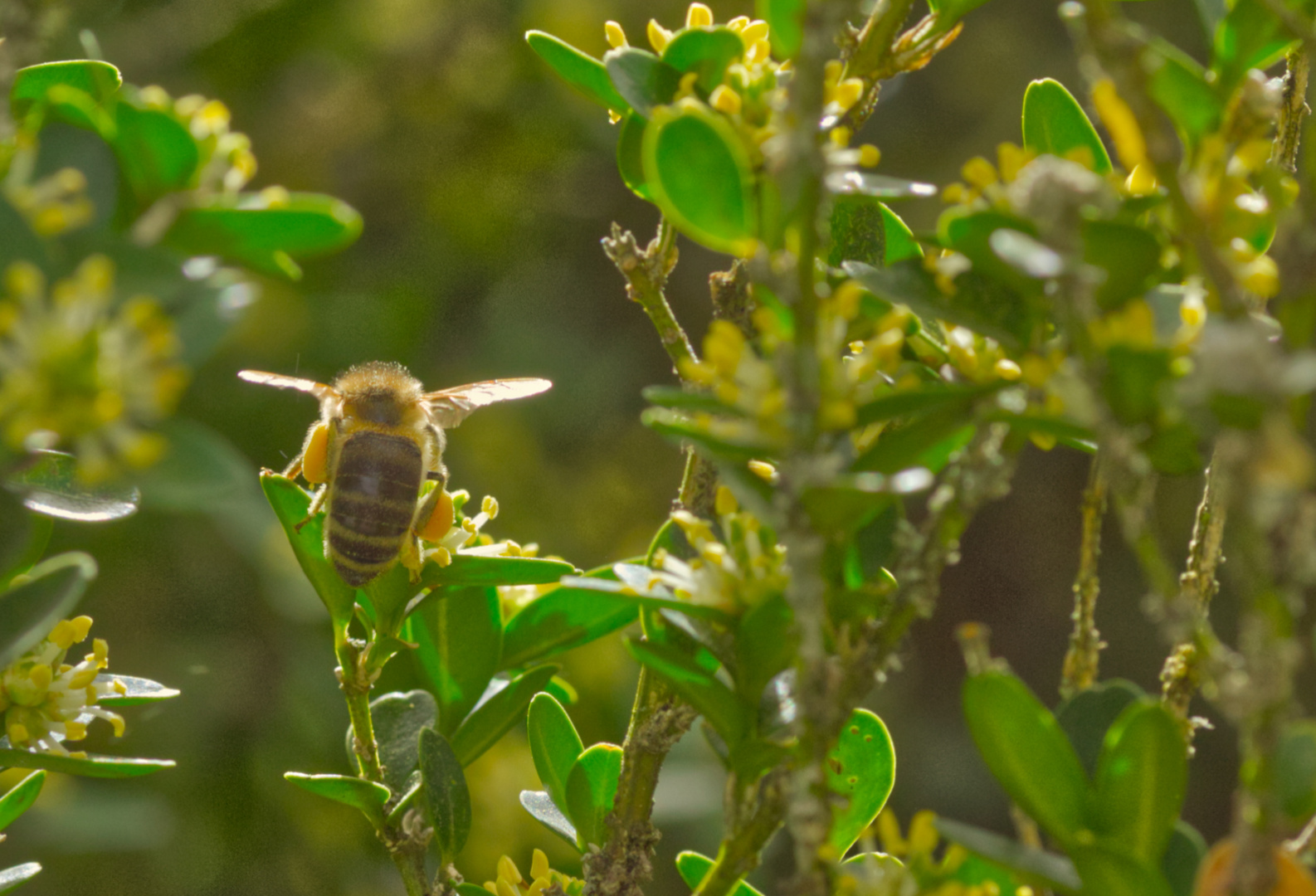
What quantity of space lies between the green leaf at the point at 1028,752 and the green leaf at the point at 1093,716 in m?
0.04

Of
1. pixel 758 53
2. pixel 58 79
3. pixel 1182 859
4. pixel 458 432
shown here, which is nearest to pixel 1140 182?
pixel 758 53

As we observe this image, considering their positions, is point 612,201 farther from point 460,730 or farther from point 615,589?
point 615,589

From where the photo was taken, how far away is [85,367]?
434mm

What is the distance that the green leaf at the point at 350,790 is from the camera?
60cm

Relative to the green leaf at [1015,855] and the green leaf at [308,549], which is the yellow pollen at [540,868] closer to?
the green leaf at [308,549]

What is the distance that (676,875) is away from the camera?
2402 mm

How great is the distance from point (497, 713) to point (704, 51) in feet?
1.18

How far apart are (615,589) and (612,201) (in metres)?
2.53

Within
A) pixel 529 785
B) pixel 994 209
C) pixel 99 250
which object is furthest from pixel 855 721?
pixel 529 785

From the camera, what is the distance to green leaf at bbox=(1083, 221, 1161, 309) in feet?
1.34

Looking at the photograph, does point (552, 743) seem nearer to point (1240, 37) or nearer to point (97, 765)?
point (97, 765)

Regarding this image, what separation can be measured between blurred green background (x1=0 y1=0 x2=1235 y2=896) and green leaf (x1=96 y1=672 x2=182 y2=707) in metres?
1.15

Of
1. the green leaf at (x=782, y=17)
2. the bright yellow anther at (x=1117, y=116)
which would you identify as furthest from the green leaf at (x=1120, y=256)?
the green leaf at (x=782, y=17)

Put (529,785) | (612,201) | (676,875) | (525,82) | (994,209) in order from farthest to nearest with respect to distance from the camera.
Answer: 1. (612,201)
2. (525,82)
3. (676,875)
4. (529,785)
5. (994,209)
